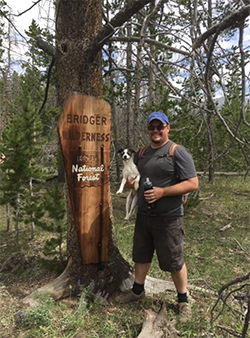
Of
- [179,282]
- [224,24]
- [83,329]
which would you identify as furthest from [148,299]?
[224,24]

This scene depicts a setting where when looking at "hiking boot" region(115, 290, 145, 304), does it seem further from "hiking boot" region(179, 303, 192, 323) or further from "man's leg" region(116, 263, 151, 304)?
"hiking boot" region(179, 303, 192, 323)

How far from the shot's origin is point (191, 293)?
11.2 ft

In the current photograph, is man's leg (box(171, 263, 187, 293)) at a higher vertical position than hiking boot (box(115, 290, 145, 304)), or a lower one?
higher

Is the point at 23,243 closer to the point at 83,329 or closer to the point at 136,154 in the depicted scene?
the point at 83,329

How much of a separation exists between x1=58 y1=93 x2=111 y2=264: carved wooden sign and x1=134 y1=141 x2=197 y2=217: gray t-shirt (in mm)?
555

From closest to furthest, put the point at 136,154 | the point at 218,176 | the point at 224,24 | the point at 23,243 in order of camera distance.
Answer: the point at 224,24
the point at 136,154
the point at 23,243
the point at 218,176

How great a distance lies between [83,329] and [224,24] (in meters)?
2.90

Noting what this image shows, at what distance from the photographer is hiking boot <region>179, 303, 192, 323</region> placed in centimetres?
278

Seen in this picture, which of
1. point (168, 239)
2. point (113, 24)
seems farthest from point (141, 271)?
point (113, 24)

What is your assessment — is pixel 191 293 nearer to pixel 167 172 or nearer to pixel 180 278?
pixel 180 278

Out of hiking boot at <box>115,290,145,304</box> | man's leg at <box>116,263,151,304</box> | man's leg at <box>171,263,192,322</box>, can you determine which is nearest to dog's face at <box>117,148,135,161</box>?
man's leg at <box>116,263,151,304</box>

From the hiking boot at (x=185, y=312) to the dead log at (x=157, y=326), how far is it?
15 centimetres

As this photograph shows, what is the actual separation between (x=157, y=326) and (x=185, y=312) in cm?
43

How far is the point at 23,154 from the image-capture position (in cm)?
477
